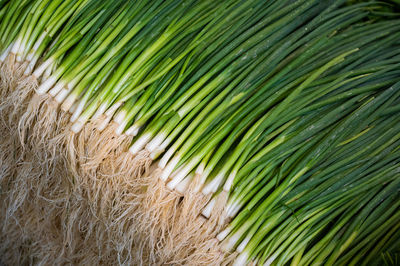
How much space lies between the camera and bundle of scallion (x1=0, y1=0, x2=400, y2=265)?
4.46ft

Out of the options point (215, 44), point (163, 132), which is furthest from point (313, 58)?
point (163, 132)

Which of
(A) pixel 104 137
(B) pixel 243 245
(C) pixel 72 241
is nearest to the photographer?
(B) pixel 243 245

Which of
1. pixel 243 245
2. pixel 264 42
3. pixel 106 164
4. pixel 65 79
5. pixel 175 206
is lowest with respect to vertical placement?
pixel 243 245

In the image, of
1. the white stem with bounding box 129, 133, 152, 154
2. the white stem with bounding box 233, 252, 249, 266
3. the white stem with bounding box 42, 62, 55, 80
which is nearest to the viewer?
the white stem with bounding box 233, 252, 249, 266

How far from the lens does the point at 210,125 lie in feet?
4.63

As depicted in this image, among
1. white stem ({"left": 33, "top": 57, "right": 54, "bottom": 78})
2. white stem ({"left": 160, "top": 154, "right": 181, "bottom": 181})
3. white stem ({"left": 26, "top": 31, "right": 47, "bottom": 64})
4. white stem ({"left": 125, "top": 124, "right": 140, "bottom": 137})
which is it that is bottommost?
white stem ({"left": 160, "top": 154, "right": 181, "bottom": 181})

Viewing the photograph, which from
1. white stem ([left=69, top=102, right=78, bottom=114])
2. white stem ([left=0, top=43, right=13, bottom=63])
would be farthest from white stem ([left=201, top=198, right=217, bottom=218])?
white stem ([left=0, top=43, right=13, bottom=63])

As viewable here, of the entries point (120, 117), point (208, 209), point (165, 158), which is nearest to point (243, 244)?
point (208, 209)

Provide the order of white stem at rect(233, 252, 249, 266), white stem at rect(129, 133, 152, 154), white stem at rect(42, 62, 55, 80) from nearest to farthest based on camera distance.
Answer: white stem at rect(233, 252, 249, 266)
white stem at rect(129, 133, 152, 154)
white stem at rect(42, 62, 55, 80)

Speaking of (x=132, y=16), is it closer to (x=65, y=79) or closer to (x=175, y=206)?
(x=65, y=79)

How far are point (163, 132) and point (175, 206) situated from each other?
0.25 m

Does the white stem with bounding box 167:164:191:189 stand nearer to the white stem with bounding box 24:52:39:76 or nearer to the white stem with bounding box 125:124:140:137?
the white stem with bounding box 125:124:140:137

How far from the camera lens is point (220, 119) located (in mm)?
1419

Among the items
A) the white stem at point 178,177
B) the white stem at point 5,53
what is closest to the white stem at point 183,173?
the white stem at point 178,177
